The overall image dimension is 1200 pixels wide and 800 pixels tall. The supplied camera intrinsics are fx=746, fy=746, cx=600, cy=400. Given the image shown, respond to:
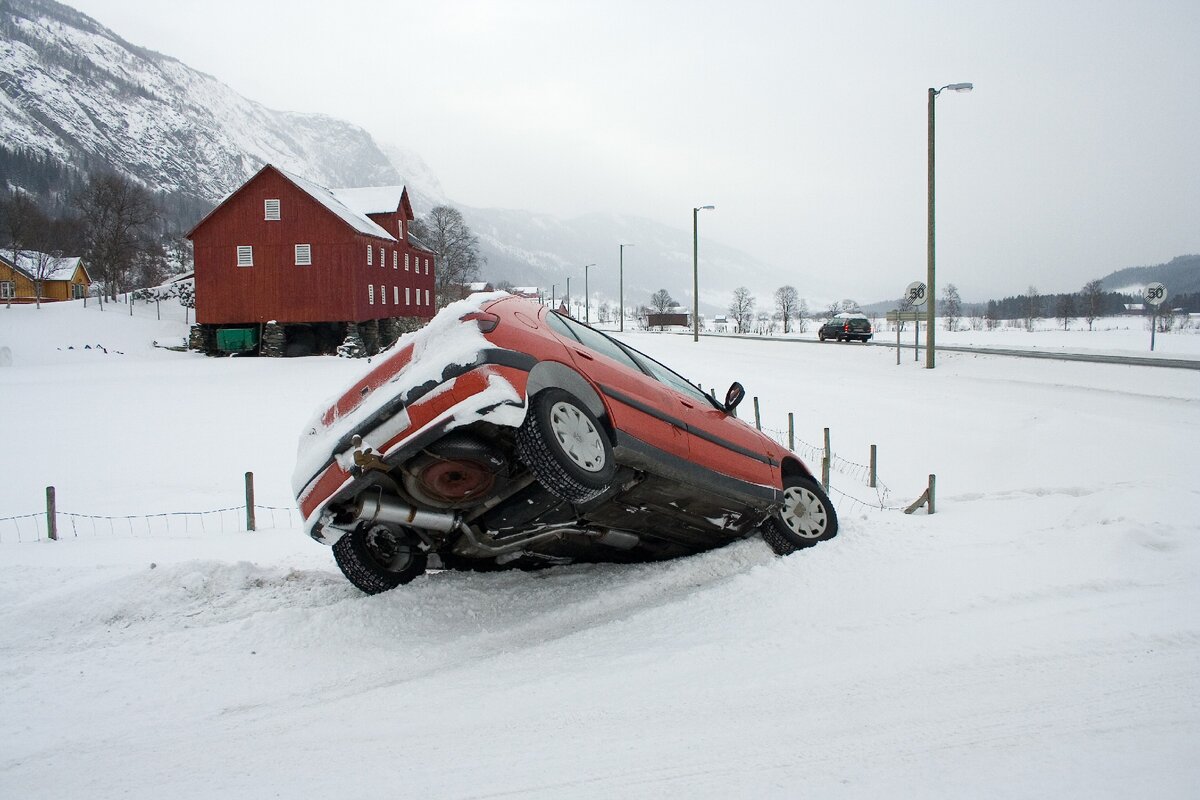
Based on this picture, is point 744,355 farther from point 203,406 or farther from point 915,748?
point 915,748

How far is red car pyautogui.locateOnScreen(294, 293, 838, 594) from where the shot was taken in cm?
372

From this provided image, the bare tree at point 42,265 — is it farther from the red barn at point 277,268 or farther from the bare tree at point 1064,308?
the bare tree at point 1064,308

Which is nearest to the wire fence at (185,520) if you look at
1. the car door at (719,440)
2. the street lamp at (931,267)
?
the car door at (719,440)

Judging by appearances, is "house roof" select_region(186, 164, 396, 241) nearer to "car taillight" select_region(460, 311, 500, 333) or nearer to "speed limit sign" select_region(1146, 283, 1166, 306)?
"speed limit sign" select_region(1146, 283, 1166, 306)

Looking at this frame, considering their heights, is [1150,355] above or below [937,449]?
above

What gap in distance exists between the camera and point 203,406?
20.8m

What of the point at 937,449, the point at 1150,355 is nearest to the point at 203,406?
the point at 937,449

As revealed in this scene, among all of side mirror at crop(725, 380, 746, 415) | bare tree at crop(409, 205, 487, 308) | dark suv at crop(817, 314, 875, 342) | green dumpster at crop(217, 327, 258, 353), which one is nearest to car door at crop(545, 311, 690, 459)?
side mirror at crop(725, 380, 746, 415)

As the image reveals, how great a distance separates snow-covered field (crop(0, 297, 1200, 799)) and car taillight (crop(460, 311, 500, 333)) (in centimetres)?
176

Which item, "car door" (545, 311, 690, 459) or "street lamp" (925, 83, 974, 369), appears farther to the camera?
"street lamp" (925, 83, 974, 369)

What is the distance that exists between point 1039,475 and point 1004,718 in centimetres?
867

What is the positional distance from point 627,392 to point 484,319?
38.4 inches

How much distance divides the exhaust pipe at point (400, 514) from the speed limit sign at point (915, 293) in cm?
2078

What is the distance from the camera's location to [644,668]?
12.0 feet
